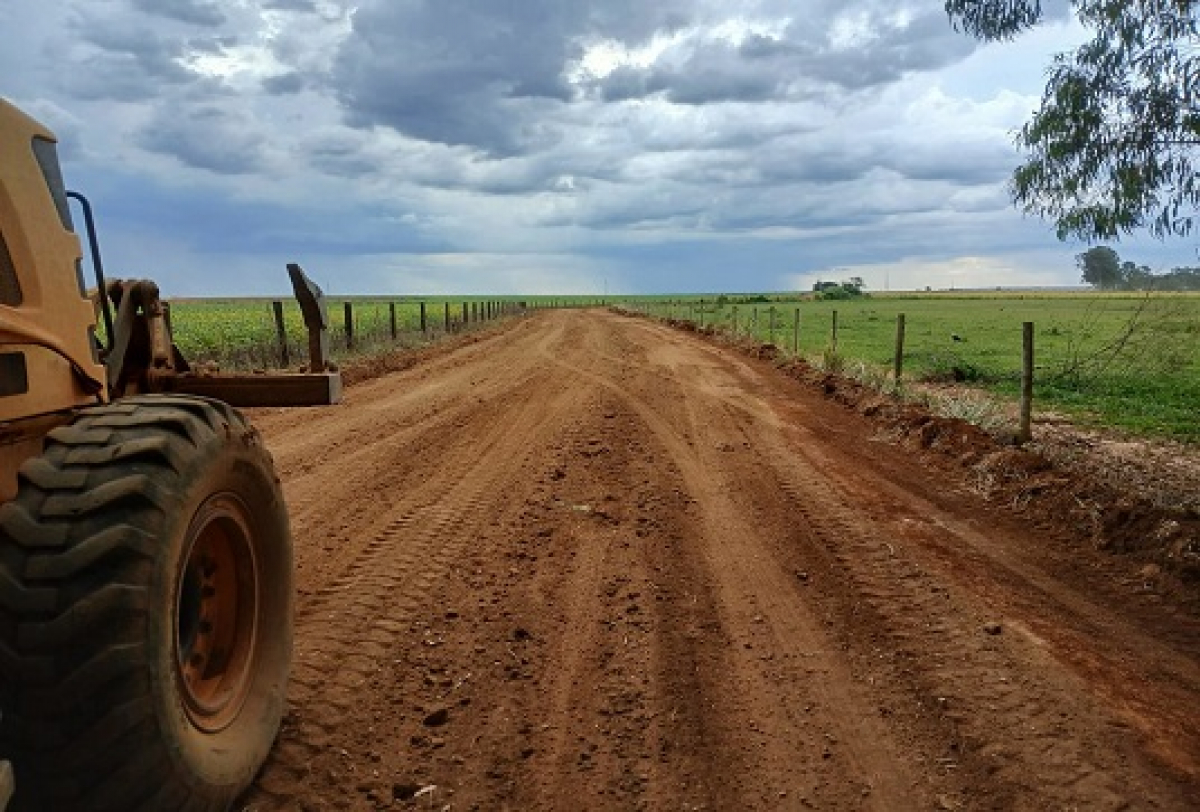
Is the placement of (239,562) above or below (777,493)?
above

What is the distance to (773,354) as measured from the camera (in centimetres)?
2344

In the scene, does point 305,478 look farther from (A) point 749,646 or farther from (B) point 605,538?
(A) point 749,646

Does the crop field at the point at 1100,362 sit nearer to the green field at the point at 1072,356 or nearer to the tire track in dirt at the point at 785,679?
the green field at the point at 1072,356

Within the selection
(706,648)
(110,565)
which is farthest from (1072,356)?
(110,565)

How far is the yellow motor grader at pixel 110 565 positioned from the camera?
8.13 feet

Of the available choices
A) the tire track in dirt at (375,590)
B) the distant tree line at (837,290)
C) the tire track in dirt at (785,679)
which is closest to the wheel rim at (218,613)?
the tire track in dirt at (375,590)

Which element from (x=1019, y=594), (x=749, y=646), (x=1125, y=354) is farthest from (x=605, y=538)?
(x=1125, y=354)

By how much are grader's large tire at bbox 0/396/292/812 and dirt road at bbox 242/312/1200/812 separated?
0.67m

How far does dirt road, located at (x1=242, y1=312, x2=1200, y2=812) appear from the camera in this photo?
3.64m

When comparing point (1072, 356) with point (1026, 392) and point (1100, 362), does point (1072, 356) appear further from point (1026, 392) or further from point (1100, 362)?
point (1026, 392)

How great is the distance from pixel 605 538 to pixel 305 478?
3213 mm

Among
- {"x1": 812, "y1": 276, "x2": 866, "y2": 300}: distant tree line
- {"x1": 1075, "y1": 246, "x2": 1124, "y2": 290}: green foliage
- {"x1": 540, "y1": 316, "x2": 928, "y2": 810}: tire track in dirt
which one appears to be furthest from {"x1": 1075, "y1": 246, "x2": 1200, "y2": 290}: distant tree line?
{"x1": 812, "y1": 276, "x2": 866, "y2": 300}: distant tree line

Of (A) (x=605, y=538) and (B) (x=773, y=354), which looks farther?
(B) (x=773, y=354)

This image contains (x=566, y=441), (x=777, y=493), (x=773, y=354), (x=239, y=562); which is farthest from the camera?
(x=773, y=354)
